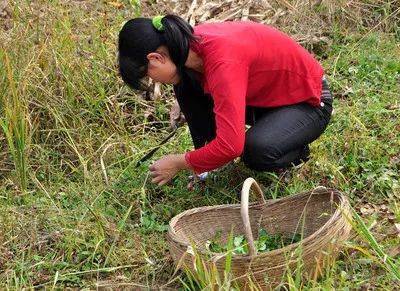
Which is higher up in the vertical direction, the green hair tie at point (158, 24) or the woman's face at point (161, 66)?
the green hair tie at point (158, 24)

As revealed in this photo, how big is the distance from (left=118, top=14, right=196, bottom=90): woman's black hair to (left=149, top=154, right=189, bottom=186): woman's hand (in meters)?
0.41

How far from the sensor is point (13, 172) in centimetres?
342

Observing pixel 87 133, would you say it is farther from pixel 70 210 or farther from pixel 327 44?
pixel 327 44

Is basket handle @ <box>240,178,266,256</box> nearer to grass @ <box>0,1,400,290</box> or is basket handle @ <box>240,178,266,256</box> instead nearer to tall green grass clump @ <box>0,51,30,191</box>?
grass @ <box>0,1,400,290</box>

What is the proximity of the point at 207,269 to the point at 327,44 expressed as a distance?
261cm

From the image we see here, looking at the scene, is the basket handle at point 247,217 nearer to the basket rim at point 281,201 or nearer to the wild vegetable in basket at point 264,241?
the basket rim at point 281,201

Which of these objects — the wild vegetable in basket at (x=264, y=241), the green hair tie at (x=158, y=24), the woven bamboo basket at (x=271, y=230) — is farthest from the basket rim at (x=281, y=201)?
the green hair tie at (x=158, y=24)

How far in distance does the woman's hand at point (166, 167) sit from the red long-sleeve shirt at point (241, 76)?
0.06 meters

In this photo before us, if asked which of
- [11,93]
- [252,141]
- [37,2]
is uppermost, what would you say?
[37,2]

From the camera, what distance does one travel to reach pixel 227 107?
8.81 ft

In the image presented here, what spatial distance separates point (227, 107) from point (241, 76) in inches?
5.5

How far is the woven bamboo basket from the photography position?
7.78 ft

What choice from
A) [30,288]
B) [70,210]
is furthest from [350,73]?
[30,288]

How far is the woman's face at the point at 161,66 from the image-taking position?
267cm
